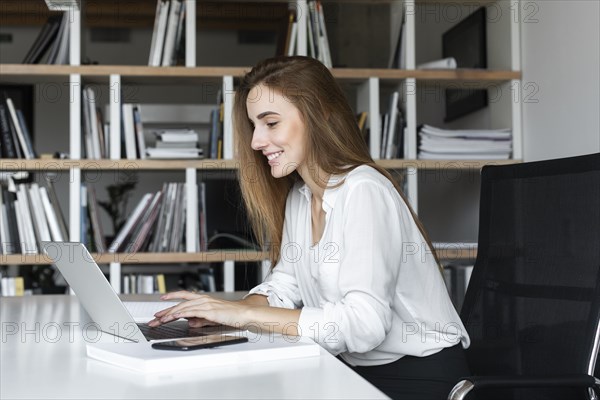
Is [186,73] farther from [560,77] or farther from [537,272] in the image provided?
[537,272]

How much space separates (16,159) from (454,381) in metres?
2.08

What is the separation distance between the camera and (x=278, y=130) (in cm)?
162

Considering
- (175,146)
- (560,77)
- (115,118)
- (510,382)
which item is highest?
(560,77)

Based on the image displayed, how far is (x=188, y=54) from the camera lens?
3.10 meters

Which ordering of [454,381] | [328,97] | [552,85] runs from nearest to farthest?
[454,381] < [328,97] < [552,85]

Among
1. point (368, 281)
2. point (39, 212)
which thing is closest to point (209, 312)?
point (368, 281)

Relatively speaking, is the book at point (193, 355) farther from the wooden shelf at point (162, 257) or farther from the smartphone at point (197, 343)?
the wooden shelf at point (162, 257)

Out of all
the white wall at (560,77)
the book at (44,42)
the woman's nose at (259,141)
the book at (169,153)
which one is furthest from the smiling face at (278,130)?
the book at (44,42)

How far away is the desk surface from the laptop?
0.08 meters

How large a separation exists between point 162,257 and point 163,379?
2115mm

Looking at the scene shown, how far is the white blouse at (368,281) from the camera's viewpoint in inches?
52.1

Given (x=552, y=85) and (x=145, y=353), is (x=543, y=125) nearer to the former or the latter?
(x=552, y=85)

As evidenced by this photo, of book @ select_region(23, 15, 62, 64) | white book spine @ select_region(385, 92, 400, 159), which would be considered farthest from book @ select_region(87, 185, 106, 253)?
white book spine @ select_region(385, 92, 400, 159)

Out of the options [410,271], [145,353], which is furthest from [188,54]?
[145,353]
